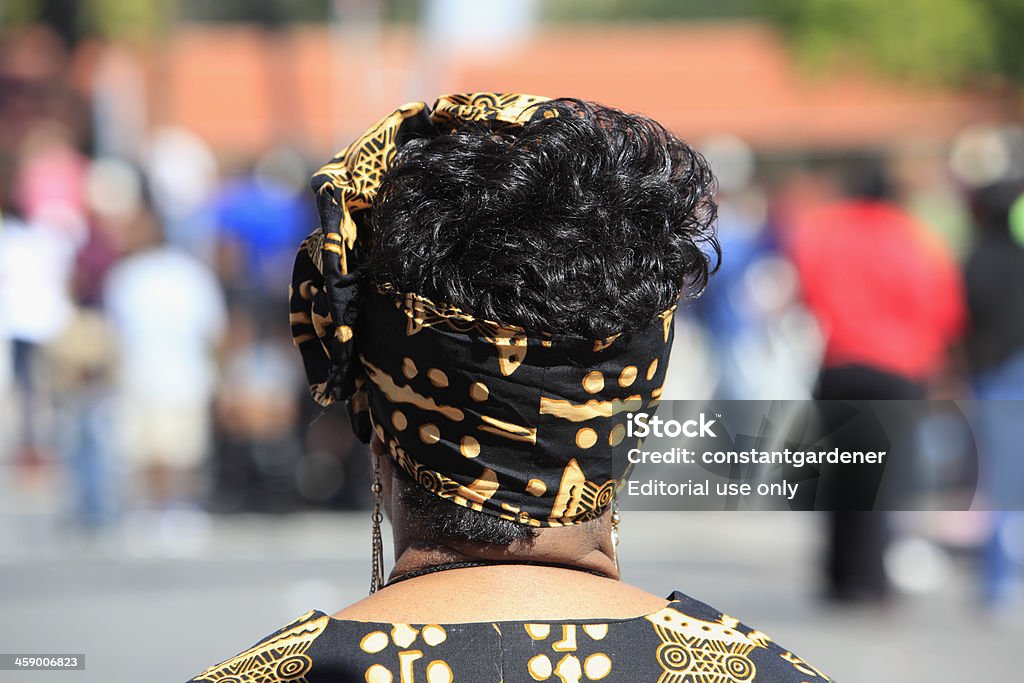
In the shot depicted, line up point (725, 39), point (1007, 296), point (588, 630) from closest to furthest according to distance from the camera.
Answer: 1. point (588, 630)
2. point (1007, 296)
3. point (725, 39)

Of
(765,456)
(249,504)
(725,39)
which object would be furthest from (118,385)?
(725,39)

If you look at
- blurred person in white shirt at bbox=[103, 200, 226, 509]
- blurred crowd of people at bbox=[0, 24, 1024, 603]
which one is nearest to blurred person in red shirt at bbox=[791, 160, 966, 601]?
blurred crowd of people at bbox=[0, 24, 1024, 603]

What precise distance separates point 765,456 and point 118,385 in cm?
706

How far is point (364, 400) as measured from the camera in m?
1.75

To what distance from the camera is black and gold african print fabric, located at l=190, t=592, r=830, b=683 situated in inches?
60.1

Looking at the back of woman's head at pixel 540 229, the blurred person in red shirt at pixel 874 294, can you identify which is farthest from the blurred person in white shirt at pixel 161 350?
the back of woman's head at pixel 540 229

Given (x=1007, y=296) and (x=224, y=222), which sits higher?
(x=1007, y=296)

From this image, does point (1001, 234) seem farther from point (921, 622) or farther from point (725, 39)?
point (725, 39)

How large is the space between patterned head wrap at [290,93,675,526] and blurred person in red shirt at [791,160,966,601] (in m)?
4.64

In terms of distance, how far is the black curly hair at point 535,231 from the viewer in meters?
1.51

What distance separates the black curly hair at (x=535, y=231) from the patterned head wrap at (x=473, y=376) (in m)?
0.02

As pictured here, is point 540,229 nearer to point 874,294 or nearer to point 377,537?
point 377,537

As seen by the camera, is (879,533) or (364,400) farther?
(879,533)

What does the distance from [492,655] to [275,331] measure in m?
7.26
